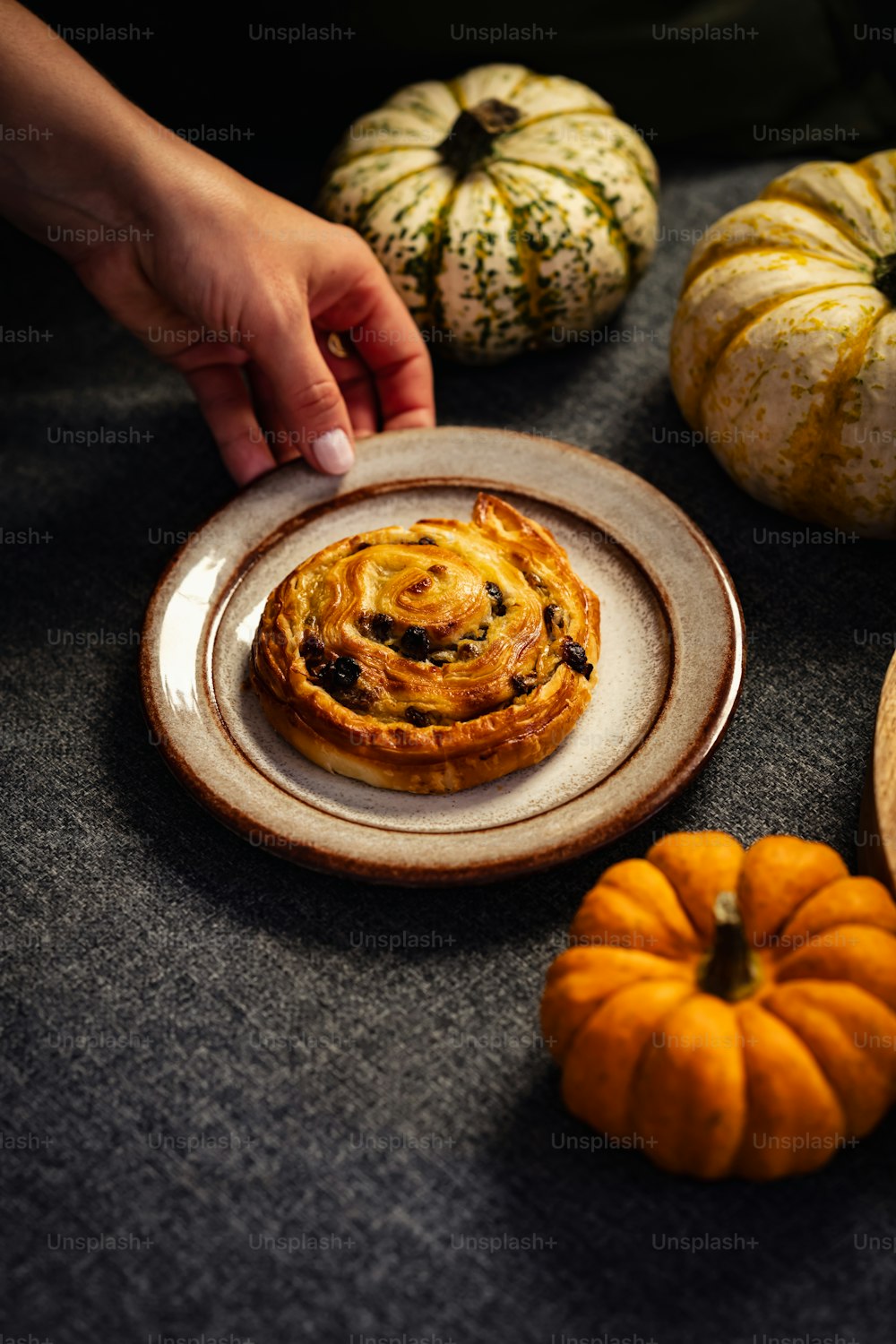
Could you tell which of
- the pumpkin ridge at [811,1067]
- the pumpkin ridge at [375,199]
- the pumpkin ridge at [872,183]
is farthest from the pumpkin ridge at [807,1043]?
the pumpkin ridge at [375,199]

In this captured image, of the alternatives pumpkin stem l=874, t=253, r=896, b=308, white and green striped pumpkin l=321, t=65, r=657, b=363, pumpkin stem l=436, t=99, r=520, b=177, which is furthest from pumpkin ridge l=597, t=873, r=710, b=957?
pumpkin stem l=436, t=99, r=520, b=177

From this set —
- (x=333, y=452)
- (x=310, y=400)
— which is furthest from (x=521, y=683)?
(x=310, y=400)

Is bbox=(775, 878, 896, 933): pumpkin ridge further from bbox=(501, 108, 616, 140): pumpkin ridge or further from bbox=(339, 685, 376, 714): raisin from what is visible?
bbox=(501, 108, 616, 140): pumpkin ridge

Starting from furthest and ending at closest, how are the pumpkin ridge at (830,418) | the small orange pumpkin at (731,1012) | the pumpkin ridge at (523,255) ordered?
the pumpkin ridge at (523,255) < the pumpkin ridge at (830,418) < the small orange pumpkin at (731,1012)

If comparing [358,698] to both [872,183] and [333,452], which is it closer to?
[333,452]

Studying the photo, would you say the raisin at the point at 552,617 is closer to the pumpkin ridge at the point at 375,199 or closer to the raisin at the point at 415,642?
the raisin at the point at 415,642

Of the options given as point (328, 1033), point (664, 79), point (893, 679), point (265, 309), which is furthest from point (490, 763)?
point (664, 79)

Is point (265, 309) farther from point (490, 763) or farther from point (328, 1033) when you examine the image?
point (328, 1033)
